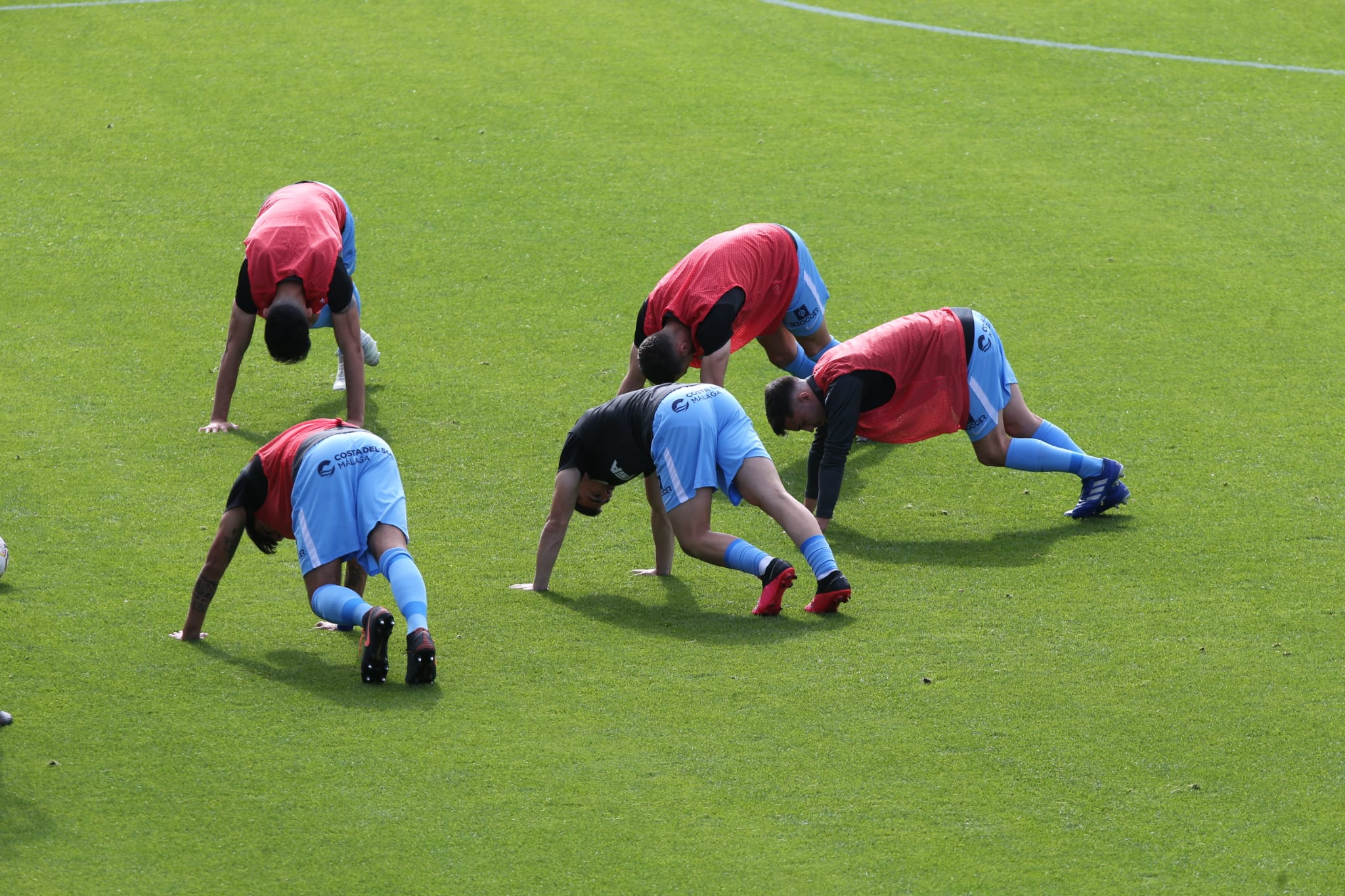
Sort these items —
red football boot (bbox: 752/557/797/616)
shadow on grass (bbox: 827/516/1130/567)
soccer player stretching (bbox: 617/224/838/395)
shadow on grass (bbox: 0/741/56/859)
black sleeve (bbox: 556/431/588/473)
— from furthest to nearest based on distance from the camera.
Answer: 1. soccer player stretching (bbox: 617/224/838/395)
2. shadow on grass (bbox: 827/516/1130/567)
3. black sleeve (bbox: 556/431/588/473)
4. red football boot (bbox: 752/557/797/616)
5. shadow on grass (bbox: 0/741/56/859)

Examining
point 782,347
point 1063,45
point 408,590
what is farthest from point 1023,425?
point 1063,45

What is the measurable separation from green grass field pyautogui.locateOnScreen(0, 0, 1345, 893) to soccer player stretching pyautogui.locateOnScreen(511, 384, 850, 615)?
29 centimetres

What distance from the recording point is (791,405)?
7320 millimetres

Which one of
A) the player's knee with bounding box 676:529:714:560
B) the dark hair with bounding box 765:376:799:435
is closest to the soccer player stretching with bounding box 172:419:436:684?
the player's knee with bounding box 676:529:714:560

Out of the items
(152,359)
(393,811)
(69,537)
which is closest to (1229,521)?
(393,811)

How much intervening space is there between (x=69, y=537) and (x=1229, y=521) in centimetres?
590

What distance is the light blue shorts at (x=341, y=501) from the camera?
19.4 ft

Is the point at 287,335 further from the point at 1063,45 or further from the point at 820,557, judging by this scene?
the point at 1063,45

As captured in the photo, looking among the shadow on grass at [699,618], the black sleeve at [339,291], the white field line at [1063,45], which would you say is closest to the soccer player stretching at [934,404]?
the shadow on grass at [699,618]

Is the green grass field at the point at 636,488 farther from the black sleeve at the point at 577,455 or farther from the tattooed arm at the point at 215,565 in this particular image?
the black sleeve at the point at 577,455

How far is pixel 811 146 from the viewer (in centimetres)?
1378

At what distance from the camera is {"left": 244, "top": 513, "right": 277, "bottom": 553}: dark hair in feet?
19.8

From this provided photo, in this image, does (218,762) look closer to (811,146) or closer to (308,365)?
(308,365)

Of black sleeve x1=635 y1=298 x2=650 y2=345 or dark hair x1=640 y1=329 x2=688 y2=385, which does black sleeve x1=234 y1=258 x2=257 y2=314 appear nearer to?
black sleeve x1=635 y1=298 x2=650 y2=345
